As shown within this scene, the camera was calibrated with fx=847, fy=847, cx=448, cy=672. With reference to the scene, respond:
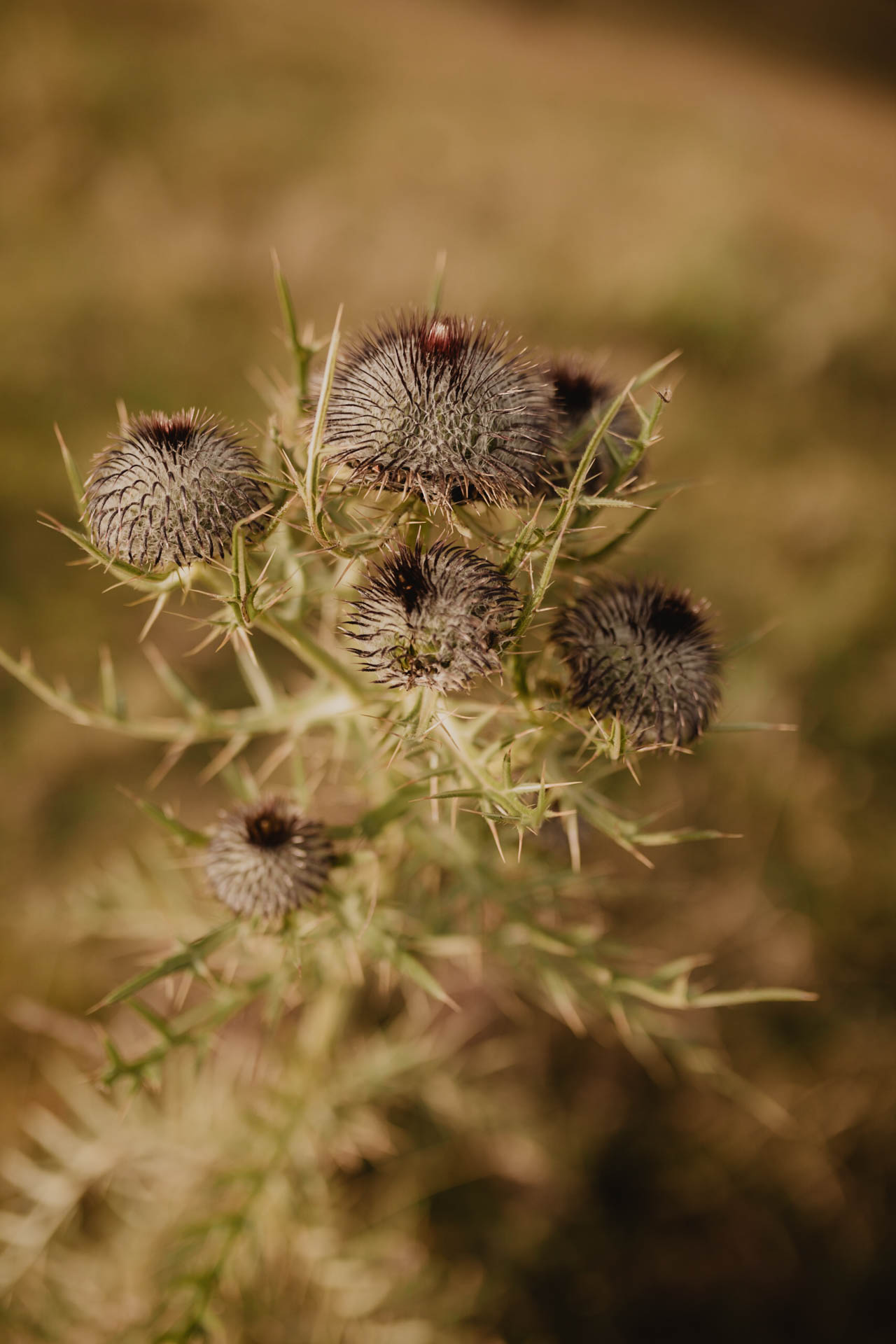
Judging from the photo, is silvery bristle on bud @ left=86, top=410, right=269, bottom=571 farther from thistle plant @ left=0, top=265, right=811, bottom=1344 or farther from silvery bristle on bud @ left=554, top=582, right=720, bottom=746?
silvery bristle on bud @ left=554, top=582, right=720, bottom=746

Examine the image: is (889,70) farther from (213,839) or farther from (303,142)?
(213,839)

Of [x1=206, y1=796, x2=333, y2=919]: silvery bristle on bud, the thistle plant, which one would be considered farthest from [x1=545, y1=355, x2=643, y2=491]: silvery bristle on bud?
[x1=206, y1=796, x2=333, y2=919]: silvery bristle on bud

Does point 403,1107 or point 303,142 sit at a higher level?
point 303,142

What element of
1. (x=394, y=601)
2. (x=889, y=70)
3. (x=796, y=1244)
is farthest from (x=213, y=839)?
(x=889, y=70)

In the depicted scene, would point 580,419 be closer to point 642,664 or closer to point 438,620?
point 642,664

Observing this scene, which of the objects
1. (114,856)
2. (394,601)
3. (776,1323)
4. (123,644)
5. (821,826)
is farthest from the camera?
(123,644)

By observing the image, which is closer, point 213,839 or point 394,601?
point 394,601
